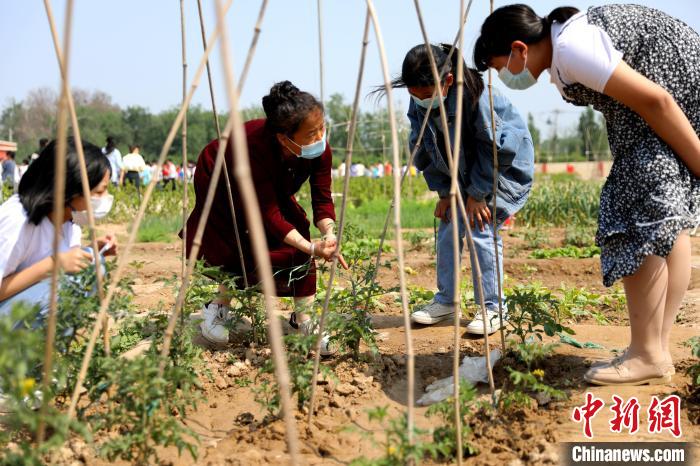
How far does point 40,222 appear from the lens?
7.49ft

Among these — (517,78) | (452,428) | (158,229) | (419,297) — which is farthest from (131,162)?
(452,428)

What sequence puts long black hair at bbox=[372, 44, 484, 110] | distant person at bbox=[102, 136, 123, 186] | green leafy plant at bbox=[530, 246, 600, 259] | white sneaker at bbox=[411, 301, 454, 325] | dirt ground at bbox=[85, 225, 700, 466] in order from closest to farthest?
dirt ground at bbox=[85, 225, 700, 466]
long black hair at bbox=[372, 44, 484, 110]
white sneaker at bbox=[411, 301, 454, 325]
green leafy plant at bbox=[530, 246, 600, 259]
distant person at bbox=[102, 136, 123, 186]

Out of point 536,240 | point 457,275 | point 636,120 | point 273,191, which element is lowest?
point 536,240

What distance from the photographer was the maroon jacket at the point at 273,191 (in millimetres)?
2889

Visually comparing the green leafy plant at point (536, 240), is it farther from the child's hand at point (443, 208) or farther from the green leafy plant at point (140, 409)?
the green leafy plant at point (140, 409)

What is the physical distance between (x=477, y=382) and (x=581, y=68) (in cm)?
118

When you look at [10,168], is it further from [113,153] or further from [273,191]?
[273,191]

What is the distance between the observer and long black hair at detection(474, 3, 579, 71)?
7.20 feet

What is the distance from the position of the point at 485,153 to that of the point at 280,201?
3.11ft

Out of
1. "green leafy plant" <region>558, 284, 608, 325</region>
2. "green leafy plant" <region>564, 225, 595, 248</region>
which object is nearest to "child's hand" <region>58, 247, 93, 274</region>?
"green leafy plant" <region>558, 284, 608, 325</region>

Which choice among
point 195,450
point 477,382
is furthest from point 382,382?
point 195,450

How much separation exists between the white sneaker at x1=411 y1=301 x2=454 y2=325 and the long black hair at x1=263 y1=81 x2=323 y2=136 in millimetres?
1120

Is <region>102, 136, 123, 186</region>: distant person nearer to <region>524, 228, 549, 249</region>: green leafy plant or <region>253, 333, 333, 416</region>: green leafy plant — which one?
<region>524, 228, 549, 249</region>: green leafy plant

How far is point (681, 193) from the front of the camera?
2.12 meters
